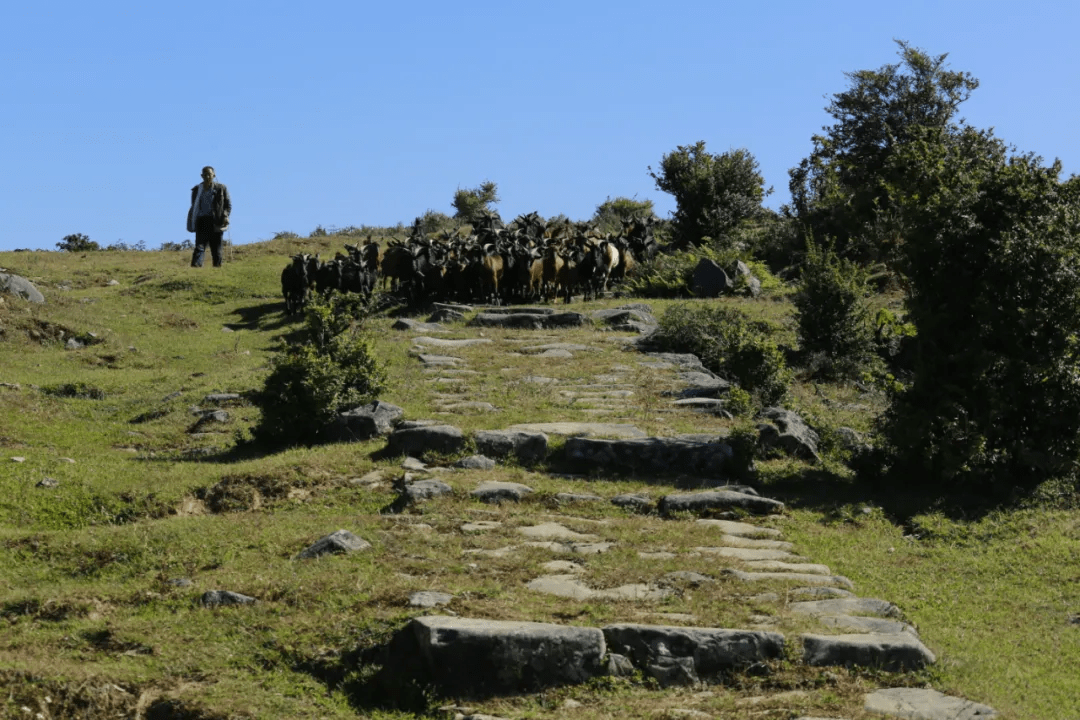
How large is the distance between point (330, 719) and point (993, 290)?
8.26 meters

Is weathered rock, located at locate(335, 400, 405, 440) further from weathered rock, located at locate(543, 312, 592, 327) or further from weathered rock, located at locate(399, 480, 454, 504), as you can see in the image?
weathered rock, located at locate(543, 312, 592, 327)

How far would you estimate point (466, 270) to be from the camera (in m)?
24.2

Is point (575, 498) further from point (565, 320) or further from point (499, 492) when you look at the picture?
point (565, 320)

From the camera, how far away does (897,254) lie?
44.7 feet

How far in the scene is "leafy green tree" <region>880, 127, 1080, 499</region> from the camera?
472 inches

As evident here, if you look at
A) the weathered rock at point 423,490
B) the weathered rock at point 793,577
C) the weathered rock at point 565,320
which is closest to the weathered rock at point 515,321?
the weathered rock at point 565,320

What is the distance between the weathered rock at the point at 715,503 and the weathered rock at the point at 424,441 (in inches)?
88.3

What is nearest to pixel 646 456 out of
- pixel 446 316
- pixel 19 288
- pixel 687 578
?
pixel 687 578

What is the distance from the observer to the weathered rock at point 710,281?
25344 mm

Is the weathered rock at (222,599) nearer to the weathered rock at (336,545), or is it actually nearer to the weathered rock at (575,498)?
the weathered rock at (336,545)

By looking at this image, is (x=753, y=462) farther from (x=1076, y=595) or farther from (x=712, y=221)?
(x=712, y=221)

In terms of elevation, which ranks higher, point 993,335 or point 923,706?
point 993,335

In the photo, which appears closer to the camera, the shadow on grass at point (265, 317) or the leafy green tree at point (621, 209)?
the shadow on grass at point (265, 317)

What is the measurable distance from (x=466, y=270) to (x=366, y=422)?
1170 centimetres
